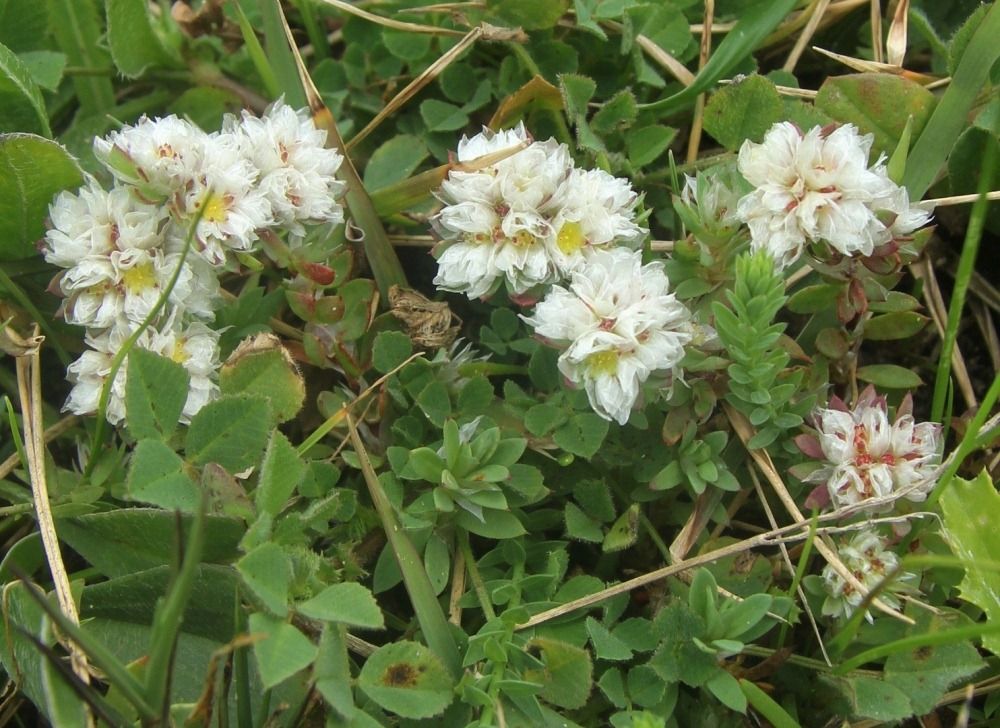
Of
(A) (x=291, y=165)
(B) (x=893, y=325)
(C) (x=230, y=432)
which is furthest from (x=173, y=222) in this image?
(B) (x=893, y=325)

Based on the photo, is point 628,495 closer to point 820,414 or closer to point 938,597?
point 820,414

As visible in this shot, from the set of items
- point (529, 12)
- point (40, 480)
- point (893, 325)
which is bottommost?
point (893, 325)

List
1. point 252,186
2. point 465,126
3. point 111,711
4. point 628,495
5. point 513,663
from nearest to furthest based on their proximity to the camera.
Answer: point 111,711
point 513,663
point 252,186
point 628,495
point 465,126

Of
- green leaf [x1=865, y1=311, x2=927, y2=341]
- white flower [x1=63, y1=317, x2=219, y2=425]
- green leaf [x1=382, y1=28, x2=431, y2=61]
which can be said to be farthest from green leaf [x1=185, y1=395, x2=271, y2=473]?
green leaf [x1=865, y1=311, x2=927, y2=341]

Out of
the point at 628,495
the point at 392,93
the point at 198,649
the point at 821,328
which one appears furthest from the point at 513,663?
the point at 392,93

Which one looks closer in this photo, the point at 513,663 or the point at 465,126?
the point at 513,663

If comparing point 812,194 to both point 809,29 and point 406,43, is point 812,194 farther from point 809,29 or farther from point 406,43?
point 406,43

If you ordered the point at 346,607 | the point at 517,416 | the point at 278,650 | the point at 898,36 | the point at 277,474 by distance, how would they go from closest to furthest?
the point at 278,650 < the point at 346,607 < the point at 277,474 < the point at 517,416 < the point at 898,36
